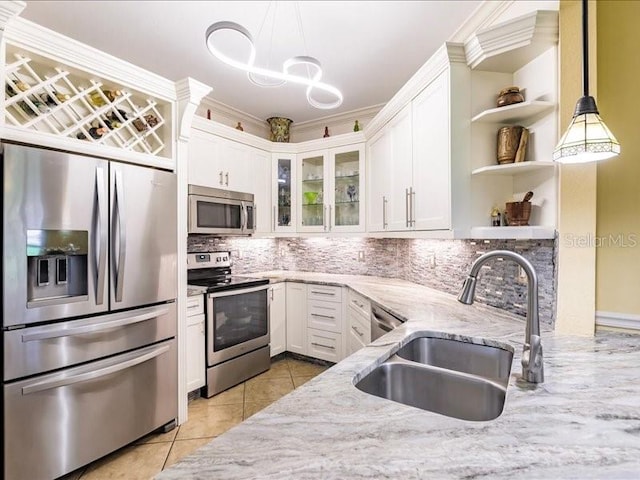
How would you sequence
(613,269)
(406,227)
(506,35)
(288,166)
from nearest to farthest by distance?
1. (613,269)
2. (506,35)
3. (406,227)
4. (288,166)

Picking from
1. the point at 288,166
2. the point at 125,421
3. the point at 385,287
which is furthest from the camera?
the point at 288,166

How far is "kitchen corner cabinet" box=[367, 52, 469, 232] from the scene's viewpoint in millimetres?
1870

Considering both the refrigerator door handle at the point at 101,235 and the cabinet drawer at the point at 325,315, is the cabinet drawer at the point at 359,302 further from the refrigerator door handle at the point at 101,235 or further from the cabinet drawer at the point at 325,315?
the refrigerator door handle at the point at 101,235

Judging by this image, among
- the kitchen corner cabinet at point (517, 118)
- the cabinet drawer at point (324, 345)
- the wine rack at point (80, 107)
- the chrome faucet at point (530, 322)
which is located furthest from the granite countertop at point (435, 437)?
the cabinet drawer at point (324, 345)

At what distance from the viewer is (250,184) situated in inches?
137

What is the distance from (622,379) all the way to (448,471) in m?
0.83

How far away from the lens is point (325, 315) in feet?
10.9

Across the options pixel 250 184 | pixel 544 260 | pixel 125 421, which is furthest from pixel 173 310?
pixel 544 260

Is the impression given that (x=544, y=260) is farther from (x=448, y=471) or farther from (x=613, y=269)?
(x=448, y=471)

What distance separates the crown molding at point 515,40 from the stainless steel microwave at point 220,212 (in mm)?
2211

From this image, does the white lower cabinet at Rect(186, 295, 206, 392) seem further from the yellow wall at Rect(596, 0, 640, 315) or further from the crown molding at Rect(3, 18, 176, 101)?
the yellow wall at Rect(596, 0, 640, 315)

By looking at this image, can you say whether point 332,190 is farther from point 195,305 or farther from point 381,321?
point 195,305

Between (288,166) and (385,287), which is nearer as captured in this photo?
(385,287)

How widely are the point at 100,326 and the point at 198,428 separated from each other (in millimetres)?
1048
